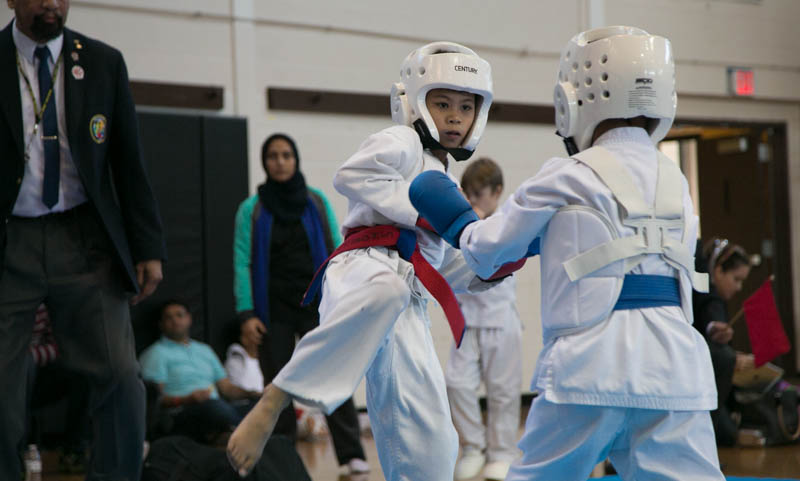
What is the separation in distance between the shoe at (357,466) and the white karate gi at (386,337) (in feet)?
6.88

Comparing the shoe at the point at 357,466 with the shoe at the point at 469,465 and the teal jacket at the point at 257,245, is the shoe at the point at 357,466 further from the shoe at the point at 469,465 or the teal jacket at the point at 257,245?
the teal jacket at the point at 257,245

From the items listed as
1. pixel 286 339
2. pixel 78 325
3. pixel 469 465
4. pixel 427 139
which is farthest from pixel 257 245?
pixel 427 139

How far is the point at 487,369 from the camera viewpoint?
209 inches

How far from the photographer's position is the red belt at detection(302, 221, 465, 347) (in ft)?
9.32

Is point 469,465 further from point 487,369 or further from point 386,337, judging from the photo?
point 386,337

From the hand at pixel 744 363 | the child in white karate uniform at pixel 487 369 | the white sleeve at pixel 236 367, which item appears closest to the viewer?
the child in white karate uniform at pixel 487 369

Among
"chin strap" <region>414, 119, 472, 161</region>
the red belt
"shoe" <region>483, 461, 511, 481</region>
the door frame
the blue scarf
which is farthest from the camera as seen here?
the door frame

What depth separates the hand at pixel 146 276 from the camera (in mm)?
3586

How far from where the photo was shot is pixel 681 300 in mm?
2574

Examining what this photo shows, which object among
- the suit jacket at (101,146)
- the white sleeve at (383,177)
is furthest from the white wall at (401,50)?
the white sleeve at (383,177)

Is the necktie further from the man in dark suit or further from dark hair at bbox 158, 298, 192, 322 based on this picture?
dark hair at bbox 158, 298, 192, 322

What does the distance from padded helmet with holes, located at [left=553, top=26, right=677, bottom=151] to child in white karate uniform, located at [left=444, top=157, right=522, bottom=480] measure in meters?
2.52

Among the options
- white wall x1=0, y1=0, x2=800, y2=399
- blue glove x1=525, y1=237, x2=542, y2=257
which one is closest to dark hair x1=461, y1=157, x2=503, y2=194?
white wall x1=0, y1=0, x2=800, y2=399

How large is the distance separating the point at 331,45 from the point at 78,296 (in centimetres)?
481
